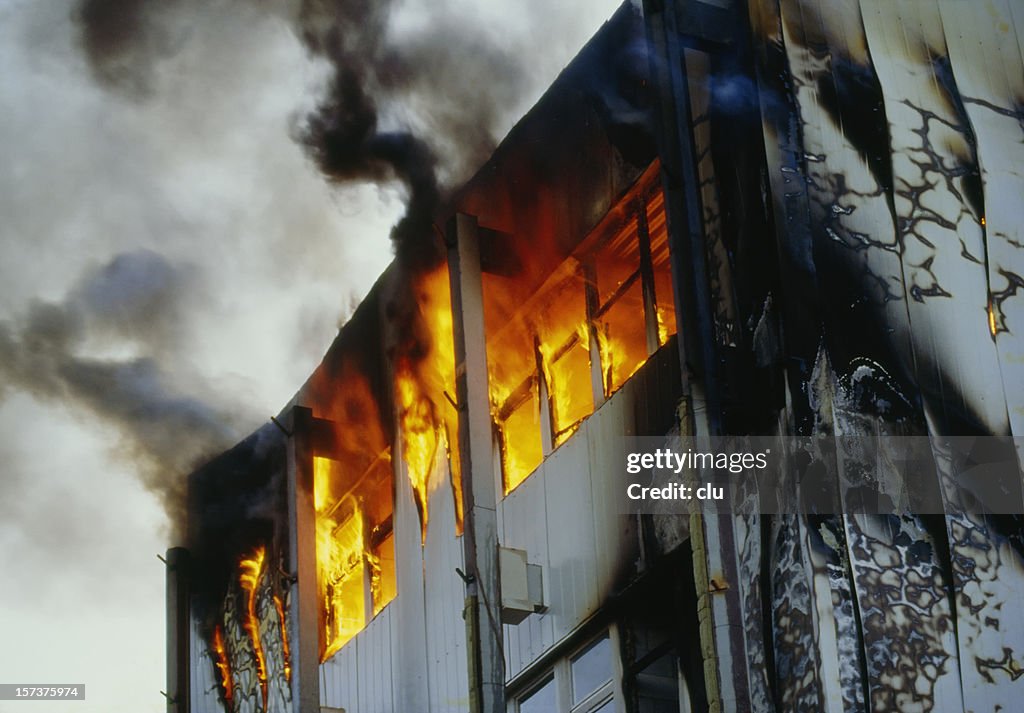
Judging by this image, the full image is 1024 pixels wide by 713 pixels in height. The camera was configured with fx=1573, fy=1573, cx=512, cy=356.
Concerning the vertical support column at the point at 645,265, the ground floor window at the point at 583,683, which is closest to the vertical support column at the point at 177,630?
the ground floor window at the point at 583,683

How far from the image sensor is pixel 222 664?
24.1 meters

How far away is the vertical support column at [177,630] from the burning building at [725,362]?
18.0 ft

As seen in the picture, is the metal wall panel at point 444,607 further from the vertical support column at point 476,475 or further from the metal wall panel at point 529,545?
the vertical support column at point 476,475

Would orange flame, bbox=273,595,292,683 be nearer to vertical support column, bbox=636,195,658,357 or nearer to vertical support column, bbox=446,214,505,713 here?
vertical support column, bbox=446,214,505,713

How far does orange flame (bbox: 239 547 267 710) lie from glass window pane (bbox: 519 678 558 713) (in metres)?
7.86

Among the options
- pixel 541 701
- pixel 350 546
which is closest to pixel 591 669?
pixel 541 701

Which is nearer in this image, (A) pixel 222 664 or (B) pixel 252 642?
(B) pixel 252 642

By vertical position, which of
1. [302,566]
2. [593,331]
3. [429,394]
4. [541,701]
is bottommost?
Result: [541,701]

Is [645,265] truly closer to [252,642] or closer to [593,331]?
[593,331]

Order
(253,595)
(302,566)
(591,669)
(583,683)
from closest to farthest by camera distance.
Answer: (591,669)
(583,683)
(302,566)
(253,595)

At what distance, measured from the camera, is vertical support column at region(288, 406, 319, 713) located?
18.9 meters

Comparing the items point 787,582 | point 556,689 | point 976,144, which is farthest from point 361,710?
point 976,144

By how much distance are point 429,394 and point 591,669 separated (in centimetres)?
501

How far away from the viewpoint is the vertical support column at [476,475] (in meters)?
14.5
